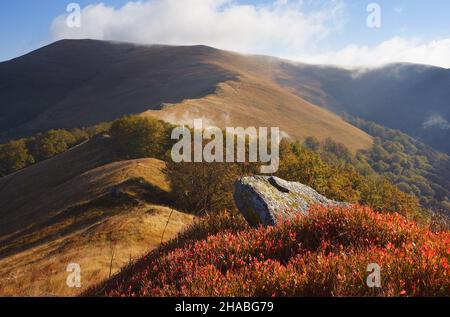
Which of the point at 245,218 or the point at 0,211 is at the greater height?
the point at 245,218

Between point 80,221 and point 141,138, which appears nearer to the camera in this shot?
point 80,221

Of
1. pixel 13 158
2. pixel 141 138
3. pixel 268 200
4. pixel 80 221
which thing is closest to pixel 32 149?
pixel 13 158

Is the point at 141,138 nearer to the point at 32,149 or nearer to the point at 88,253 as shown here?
the point at 88,253

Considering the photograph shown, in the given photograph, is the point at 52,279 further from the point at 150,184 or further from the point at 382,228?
the point at 150,184

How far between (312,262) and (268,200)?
15.9 feet

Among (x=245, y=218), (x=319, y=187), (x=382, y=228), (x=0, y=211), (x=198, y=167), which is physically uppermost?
(x=382, y=228)

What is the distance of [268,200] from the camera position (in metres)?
11.2

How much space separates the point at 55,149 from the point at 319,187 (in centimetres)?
9339

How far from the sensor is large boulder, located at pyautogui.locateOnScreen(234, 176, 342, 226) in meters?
10.8

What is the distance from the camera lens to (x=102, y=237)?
31.8 m

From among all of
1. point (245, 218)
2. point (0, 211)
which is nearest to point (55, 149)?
point (0, 211)

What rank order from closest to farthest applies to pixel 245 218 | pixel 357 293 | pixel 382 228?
pixel 357 293 < pixel 382 228 < pixel 245 218

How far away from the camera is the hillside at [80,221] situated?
25.3 metres

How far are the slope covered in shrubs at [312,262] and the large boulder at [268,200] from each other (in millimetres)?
1813
